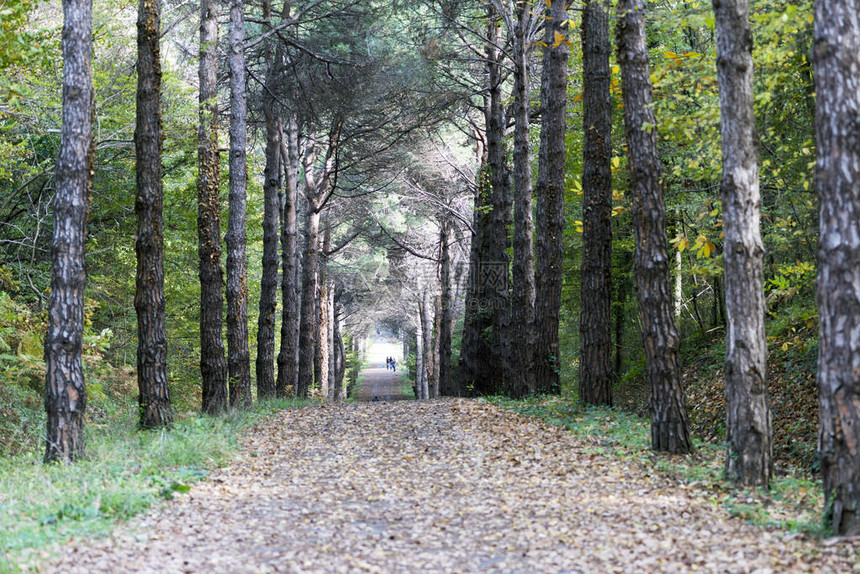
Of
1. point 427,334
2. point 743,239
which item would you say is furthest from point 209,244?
point 427,334

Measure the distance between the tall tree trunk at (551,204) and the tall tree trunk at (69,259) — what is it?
8.37 m

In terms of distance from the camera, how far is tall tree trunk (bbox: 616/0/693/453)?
27.2 feet

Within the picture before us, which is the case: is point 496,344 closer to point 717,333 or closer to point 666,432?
point 717,333

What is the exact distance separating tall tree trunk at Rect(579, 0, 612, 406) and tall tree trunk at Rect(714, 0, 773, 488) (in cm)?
495

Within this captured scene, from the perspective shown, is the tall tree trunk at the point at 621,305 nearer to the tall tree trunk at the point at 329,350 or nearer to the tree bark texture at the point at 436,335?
the tree bark texture at the point at 436,335

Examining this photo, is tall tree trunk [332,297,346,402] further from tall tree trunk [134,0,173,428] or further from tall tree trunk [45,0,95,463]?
tall tree trunk [45,0,95,463]

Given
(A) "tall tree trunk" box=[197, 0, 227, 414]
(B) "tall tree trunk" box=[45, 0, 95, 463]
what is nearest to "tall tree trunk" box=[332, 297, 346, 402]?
(A) "tall tree trunk" box=[197, 0, 227, 414]

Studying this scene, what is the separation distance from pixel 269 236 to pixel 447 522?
494 inches

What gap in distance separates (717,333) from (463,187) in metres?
11.7

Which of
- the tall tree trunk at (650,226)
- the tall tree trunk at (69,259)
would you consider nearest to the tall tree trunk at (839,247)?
the tall tree trunk at (650,226)

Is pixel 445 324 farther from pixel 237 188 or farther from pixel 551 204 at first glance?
pixel 237 188

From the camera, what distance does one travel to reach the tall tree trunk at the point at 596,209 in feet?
37.2

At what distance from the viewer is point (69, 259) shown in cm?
777

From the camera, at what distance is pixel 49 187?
1270 cm
